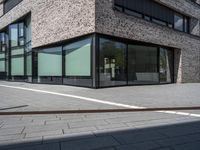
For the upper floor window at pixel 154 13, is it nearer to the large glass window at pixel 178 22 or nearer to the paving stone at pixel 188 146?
the large glass window at pixel 178 22

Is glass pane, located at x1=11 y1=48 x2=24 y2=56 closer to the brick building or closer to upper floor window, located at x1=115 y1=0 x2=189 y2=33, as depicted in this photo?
the brick building

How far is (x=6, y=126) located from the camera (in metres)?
5.53

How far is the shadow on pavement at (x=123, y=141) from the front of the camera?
4.09 metres

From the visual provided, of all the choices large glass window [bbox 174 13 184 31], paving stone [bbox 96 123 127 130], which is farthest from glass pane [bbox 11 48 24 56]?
paving stone [bbox 96 123 127 130]

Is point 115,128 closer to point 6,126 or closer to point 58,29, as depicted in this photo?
point 6,126

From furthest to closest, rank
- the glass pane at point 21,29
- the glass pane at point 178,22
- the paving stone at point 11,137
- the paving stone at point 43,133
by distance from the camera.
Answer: the glass pane at point 21,29 → the glass pane at point 178,22 → the paving stone at point 43,133 → the paving stone at point 11,137

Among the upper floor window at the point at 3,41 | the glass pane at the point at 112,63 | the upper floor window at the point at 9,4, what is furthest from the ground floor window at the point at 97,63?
the upper floor window at the point at 9,4

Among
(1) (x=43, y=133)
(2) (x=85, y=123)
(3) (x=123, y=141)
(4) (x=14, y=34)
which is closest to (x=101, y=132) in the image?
(3) (x=123, y=141)

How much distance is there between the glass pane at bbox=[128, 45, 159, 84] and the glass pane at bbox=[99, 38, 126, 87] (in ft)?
2.92

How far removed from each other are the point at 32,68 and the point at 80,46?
7.47 meters

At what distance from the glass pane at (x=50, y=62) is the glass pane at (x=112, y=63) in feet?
15.6

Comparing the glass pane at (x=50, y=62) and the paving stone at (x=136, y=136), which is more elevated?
the glass pane at (x=50, y=62)

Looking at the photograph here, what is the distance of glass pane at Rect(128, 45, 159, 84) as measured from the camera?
1759 cm

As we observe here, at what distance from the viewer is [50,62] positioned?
19.6 metres
